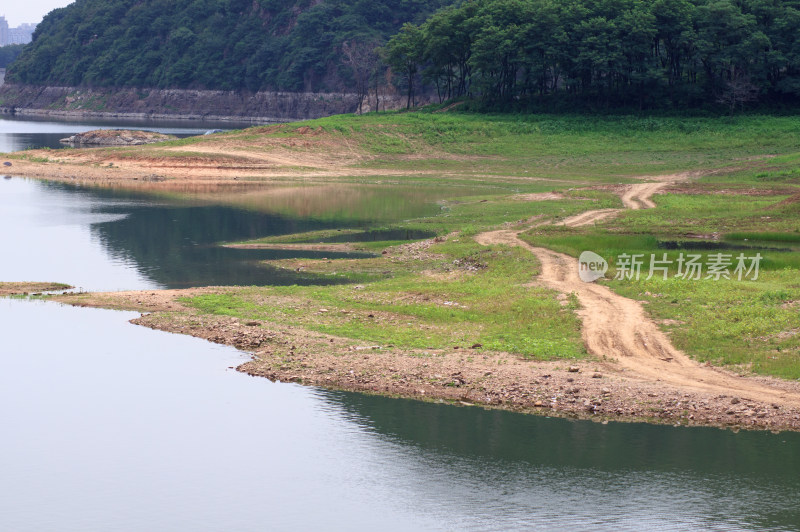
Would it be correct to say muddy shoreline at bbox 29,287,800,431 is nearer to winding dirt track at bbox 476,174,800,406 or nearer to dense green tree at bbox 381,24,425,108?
winding dirt track at bbox 476,174,800,406

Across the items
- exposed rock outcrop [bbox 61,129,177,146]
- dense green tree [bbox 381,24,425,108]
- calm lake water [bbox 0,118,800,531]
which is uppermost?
dense green tree [bbox 381,24,425,108]

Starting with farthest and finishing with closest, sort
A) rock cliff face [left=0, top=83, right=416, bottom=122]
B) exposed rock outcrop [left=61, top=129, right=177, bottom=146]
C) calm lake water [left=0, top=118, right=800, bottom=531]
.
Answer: rock cliff face [left=0, top=83, right=416, bottom=122] < exposed rock outcrop [left=61, top=129, right=177, bottom=146] < calm lake water [left=0, top=118, right=800, bottom=531]

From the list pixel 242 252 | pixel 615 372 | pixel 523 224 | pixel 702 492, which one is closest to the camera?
pixel 702 492

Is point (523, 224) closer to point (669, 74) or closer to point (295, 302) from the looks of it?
point (295, 302)

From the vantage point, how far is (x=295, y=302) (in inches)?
1185

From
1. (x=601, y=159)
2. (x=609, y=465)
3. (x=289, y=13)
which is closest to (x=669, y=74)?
(x=601, y=159)

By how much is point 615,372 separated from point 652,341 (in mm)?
2495

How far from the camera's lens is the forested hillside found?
89750 millimetres
